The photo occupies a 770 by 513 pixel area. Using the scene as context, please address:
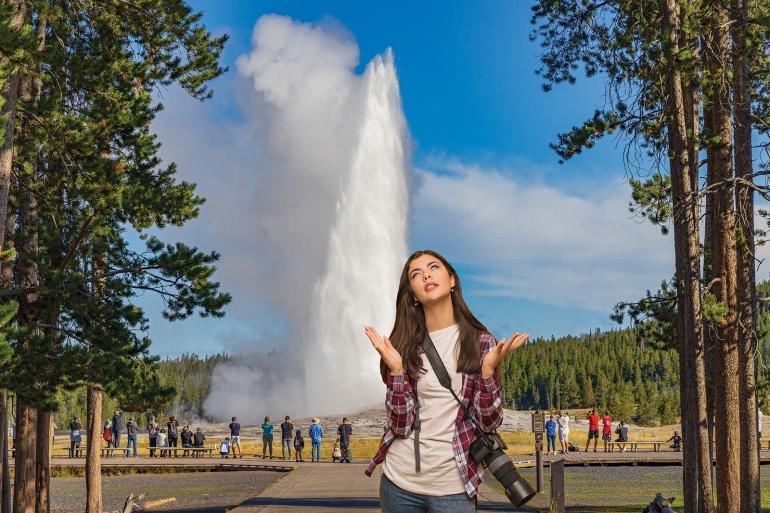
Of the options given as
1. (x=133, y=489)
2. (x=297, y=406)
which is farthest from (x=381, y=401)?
(x=133, y=489)

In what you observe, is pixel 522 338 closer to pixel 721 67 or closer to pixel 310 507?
pixel 721 67

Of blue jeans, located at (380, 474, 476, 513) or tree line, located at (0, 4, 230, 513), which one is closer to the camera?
blue jeans, located at (380, 474, 476, 513)

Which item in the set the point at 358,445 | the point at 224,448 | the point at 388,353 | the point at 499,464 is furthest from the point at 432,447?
the point at 358,445

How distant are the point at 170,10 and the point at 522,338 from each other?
43.1 feet

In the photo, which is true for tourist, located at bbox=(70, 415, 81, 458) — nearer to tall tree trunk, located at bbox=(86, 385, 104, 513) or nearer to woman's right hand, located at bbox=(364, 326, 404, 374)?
tall tree trunk, located at bbox=(86, 385, 104, 513)

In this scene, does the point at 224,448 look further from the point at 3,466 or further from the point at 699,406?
the point at 699,406

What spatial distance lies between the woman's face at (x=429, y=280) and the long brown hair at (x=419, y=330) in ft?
0.10

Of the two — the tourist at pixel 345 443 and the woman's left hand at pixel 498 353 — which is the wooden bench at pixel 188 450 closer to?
the tourist at pixel 345 443

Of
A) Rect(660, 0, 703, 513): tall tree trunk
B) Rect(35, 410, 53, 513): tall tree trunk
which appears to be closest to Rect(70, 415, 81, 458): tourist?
Rect(35, 410, 53, 513): tall tree trunk

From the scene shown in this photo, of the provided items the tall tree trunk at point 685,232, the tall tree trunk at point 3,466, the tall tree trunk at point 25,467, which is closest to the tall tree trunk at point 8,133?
the tall tree trunk at point 25,467

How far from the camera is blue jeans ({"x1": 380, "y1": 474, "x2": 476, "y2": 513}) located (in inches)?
6.2

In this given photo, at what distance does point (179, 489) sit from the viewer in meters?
23.9

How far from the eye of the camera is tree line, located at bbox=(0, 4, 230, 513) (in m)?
13.2

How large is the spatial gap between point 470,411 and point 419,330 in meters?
0.40
